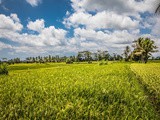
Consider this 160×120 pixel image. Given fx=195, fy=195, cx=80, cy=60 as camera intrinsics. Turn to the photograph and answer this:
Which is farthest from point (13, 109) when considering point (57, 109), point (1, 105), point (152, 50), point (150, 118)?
point (152, 50)

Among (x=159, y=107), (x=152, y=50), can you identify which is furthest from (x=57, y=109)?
(x=152, y=50)

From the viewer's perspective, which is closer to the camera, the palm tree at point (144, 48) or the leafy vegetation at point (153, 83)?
the leafy vegetation at point (153, 83)

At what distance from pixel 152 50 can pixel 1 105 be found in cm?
5896

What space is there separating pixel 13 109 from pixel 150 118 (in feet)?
13.1

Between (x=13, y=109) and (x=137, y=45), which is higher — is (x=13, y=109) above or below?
below

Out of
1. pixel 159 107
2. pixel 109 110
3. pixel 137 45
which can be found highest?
pixel 137 45

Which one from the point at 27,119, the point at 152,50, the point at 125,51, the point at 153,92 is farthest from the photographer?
the point at 125,51

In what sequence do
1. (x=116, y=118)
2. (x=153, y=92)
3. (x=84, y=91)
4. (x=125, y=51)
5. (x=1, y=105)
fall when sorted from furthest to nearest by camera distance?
(x=125, y=51) → (x=153, y=92) → (x=84, y=91) → (x=1, y=105) → (x=116, y=118)

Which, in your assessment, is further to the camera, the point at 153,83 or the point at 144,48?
the point at 144,48

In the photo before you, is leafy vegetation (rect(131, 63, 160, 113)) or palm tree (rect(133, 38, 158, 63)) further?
palm tree (rect(133, 38, 158, 63))

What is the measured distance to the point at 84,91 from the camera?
7.86 m

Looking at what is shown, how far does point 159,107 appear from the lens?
806 centimetres

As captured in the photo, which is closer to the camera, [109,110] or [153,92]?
[109,110]

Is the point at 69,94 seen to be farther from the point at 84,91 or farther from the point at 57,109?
the point at 57,109
